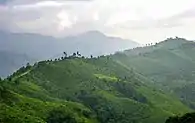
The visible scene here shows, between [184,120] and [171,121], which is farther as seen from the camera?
[171,121]

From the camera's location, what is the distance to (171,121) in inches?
6791

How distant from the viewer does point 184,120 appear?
159 meters

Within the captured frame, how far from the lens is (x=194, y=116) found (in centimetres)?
15662

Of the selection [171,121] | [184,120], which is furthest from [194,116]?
[171,121]

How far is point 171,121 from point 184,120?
45.2 feet

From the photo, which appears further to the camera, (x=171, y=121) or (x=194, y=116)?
(x=171, y=121)

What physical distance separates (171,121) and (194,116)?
17668 mm

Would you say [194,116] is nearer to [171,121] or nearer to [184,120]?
[184,120]

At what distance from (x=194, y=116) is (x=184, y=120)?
481 centimetres
